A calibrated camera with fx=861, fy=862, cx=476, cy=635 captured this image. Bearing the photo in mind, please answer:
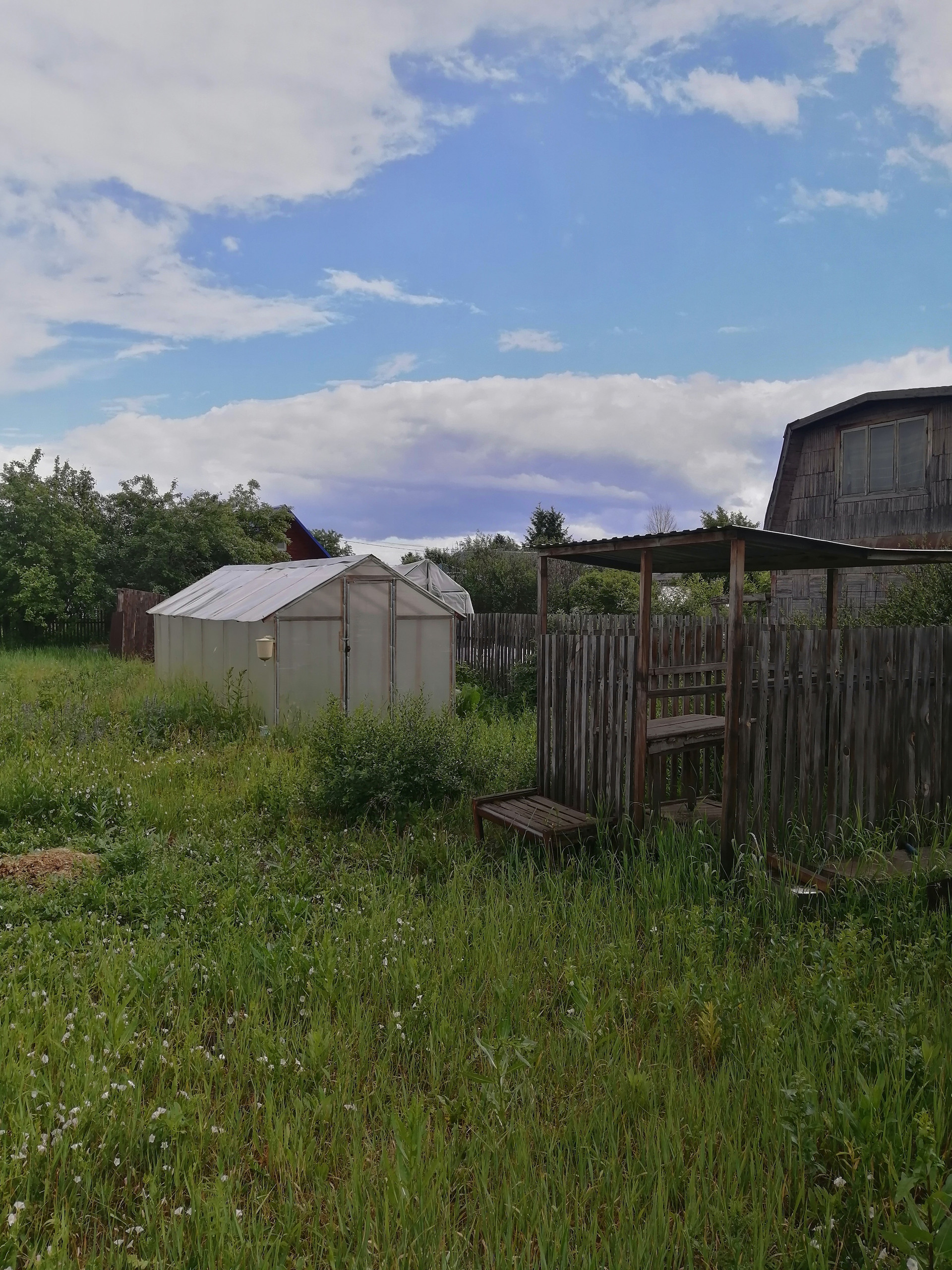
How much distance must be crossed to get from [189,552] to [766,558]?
72.3ft

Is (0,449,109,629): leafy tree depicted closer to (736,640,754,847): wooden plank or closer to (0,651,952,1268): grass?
(0,651,952,1268): grass

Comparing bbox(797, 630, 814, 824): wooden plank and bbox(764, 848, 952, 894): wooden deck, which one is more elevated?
bbox(797, 630, 814, 824): wooden plank

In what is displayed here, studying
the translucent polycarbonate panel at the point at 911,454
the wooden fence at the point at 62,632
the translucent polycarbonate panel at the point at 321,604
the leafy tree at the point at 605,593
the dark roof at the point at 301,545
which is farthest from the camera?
the dark roof at the point at 301,545

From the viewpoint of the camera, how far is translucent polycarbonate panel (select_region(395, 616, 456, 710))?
44.0 feet

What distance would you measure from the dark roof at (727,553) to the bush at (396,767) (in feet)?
6.81

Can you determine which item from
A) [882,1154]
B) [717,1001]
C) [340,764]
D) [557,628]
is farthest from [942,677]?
[557,628]

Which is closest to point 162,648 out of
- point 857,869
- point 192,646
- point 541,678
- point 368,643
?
point 192,646

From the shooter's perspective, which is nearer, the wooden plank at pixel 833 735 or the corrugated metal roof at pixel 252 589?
the wooden plank at pixel 833 735

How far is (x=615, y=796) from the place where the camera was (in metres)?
6.25

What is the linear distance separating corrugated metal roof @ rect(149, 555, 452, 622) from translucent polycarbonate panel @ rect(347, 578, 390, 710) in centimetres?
38

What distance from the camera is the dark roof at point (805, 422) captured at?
1578cm

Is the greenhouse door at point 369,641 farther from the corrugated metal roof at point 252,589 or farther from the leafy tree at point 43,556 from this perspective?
the leafy tree at point 43,556

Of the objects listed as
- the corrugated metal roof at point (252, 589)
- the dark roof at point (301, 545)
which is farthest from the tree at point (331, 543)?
the corrugated metal roof at point (252, 589)

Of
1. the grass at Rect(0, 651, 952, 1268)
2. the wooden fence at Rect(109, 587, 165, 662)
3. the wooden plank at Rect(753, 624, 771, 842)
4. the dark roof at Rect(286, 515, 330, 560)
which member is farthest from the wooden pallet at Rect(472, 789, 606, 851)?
the dark roof at Rect(286, 515, 330, 560)
